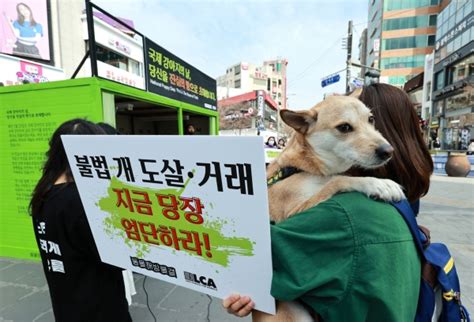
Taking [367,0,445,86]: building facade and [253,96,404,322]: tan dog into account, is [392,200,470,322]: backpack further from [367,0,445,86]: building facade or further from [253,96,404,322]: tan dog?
[367,0,445,86]: building facade

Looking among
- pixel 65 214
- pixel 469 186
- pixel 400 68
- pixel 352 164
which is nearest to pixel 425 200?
pixel 469 186

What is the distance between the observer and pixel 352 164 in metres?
1.67

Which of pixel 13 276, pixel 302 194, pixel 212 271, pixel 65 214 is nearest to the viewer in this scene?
pixel 212 271

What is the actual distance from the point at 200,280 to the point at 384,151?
1111mm

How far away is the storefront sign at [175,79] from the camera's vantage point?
175 inches

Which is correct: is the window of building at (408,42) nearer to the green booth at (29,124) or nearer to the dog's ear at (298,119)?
the green booth at (29,124)

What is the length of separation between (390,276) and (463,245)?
515 centimetres

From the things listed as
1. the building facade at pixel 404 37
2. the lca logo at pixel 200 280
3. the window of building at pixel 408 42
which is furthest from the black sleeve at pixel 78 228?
the window of building at pixel 408 42

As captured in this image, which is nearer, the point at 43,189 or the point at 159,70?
the point at 43,189

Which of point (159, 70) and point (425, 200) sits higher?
point (159, 70)

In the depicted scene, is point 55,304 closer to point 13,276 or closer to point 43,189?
point 43,189

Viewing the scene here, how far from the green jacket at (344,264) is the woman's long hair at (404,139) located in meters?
0.44

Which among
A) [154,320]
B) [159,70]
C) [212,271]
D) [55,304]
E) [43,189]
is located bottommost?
[154,320]

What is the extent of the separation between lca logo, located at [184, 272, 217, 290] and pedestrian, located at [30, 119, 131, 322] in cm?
63
